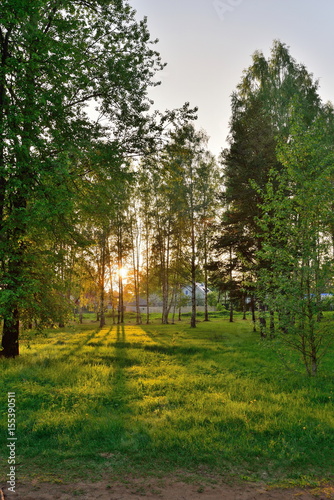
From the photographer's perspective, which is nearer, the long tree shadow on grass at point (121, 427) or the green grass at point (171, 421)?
the green grass at point (171, 421)

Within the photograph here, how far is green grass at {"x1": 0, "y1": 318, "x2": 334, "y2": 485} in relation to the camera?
16.2 feet

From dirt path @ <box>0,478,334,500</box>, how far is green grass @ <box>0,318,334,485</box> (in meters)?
0.28

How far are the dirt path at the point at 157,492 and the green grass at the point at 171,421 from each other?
11.2 inches

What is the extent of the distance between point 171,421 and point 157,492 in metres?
2.21

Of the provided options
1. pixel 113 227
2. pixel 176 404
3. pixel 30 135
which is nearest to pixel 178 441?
pixel 176 404

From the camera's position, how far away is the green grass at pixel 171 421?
4.95m

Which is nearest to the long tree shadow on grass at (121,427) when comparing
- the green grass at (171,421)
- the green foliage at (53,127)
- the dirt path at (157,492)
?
the green grass at (171,421)

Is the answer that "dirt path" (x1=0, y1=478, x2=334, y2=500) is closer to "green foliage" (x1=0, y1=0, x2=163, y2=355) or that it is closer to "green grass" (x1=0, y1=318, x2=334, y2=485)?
"green grass" (x1=0, y1=318, x2=334, y2=485)

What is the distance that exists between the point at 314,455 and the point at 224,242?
17.3 meters

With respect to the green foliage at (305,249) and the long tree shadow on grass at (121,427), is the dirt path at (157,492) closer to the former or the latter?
the long tree shadow on grass at (121,427)

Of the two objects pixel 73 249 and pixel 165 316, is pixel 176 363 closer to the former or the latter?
pixel 73 249

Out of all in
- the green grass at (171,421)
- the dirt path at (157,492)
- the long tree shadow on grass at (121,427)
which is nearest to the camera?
the dirt path at (157,492)

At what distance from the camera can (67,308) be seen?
1170 centimetres

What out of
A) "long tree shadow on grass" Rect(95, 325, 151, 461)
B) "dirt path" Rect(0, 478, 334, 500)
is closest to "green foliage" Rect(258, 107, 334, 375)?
"long tree shadow on grass" Rect(95, 325, 151, 461)
